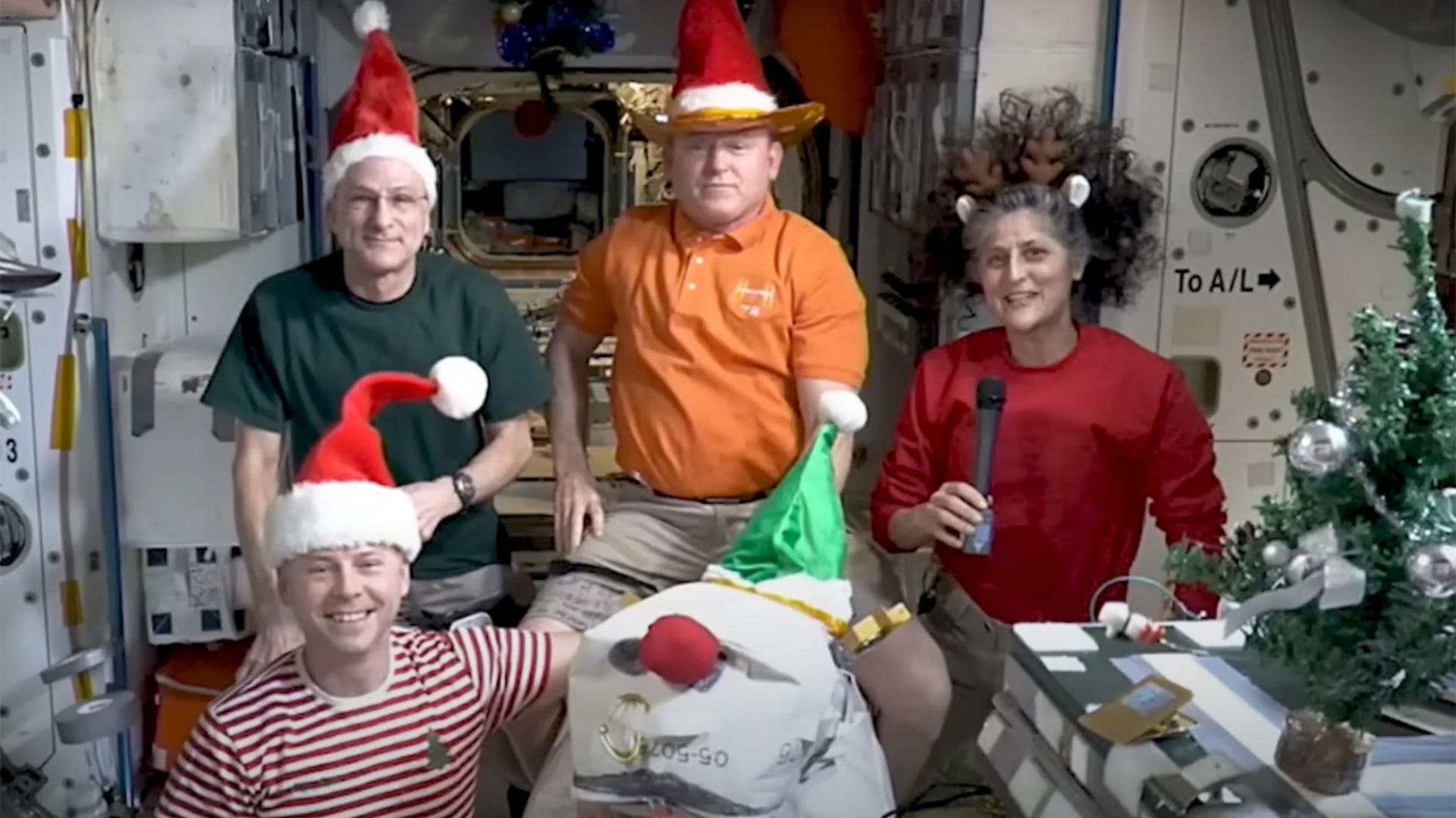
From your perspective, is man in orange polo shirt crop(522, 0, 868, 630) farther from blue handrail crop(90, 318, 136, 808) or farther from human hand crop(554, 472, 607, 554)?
blue handrail crop(90, 318, 136, 808)

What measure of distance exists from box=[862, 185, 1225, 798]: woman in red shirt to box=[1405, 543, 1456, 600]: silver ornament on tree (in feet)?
2.89

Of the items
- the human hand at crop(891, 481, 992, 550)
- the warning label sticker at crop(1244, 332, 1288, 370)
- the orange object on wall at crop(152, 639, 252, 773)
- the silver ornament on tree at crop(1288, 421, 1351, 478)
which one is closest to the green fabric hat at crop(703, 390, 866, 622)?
the human hand at crop(891, 481, 992, 550)

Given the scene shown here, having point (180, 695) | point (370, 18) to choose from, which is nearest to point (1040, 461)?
point (370, 18)

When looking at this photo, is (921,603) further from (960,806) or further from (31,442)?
(31,442)

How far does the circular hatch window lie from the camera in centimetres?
249

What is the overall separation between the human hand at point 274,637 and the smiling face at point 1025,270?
1.12m

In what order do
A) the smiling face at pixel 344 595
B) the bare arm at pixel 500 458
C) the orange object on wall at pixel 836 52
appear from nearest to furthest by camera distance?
the smiling face at pixel 344 595 → the bare arm at pixel 500 458 → the orange object on wall at pixel 836 52

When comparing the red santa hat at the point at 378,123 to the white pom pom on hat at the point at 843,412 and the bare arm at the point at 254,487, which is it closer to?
the bare arm at the point at 254,487

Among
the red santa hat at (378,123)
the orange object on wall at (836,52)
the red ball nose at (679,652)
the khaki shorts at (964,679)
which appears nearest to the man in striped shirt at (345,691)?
the red ball nose at (679,652)

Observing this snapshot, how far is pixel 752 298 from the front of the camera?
219 cm

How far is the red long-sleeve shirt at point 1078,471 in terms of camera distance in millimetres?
2133

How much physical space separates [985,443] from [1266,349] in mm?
809

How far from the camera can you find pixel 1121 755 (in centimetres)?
138

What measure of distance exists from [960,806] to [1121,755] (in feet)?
2.15
